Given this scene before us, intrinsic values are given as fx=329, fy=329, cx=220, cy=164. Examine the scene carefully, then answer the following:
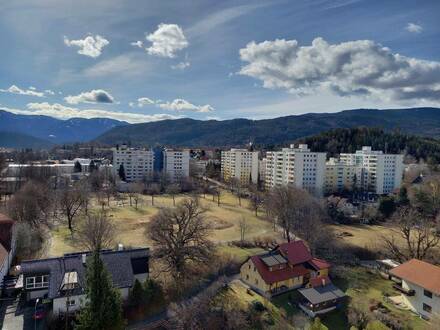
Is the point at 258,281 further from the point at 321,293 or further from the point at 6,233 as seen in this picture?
the point at 6,233

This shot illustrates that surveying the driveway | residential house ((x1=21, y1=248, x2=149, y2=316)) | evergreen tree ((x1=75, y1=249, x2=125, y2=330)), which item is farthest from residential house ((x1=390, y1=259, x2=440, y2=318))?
the driveway

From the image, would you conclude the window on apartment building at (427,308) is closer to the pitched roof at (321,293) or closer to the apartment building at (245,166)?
the pitched roof at (321,293)

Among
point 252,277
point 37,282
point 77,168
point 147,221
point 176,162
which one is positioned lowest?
point 252,277

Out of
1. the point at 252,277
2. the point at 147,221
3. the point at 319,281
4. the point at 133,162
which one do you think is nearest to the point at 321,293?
the point at 319,281

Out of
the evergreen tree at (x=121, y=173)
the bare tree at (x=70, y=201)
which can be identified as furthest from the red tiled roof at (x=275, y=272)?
the evergreen tree at (x=121, y=173)

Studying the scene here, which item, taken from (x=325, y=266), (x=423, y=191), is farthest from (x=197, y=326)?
(x=423, y=191)

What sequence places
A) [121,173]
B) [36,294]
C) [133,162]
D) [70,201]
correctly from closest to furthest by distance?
[36,294]
[70,201]
[121,173]
[133,162]

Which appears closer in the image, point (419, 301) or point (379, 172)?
point (419, 301)

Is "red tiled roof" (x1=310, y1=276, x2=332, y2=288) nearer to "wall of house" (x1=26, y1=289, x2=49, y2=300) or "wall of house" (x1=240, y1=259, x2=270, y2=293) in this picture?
"wall of house" (x1=240, y1=259, x2=270, y2=293)
